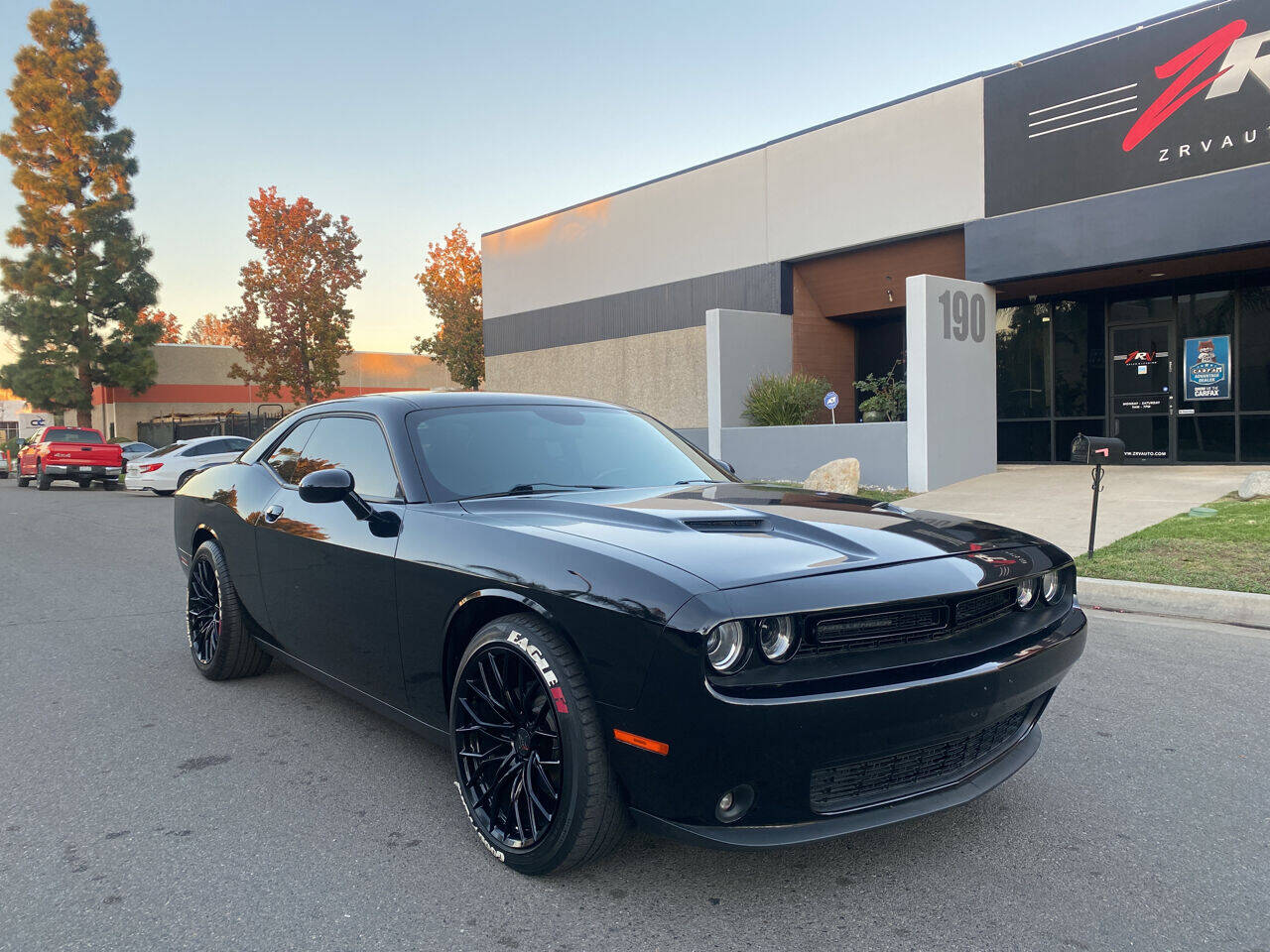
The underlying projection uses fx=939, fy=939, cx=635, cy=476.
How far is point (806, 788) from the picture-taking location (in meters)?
2.42

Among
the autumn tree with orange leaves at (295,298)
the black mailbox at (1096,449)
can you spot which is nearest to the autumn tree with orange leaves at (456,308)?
the autumn tree with orange leaves at (295,298)

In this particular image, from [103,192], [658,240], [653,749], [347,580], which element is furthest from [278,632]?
[103,192]

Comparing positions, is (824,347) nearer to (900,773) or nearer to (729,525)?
(729,525)

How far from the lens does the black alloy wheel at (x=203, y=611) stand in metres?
4.98

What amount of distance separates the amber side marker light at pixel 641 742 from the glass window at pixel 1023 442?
17167mm

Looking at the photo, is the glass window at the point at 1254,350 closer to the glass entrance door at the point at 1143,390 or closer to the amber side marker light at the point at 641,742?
the glass entrance door at the point at 1143,390

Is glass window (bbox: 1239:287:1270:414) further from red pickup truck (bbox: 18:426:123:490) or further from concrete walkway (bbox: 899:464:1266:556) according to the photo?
red pickup truck (bbox: 18:426:123:490)

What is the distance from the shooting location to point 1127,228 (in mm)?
14375

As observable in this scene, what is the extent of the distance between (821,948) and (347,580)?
7.24 feet

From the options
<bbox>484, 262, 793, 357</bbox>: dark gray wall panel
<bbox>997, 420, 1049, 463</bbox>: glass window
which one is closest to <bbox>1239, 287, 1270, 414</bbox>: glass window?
<bbox>997, 420, 1049, 463</bbox>: glass window

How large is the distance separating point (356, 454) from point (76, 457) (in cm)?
2550

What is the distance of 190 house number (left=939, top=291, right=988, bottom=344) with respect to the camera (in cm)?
1507

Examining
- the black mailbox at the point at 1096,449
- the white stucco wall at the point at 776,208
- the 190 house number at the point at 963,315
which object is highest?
the white stucco wall at the point at 776,208

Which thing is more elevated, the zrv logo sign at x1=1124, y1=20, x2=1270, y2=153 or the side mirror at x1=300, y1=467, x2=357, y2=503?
the zrv logo sign at x1=1124, y1=20, x2=1270, y2=153
